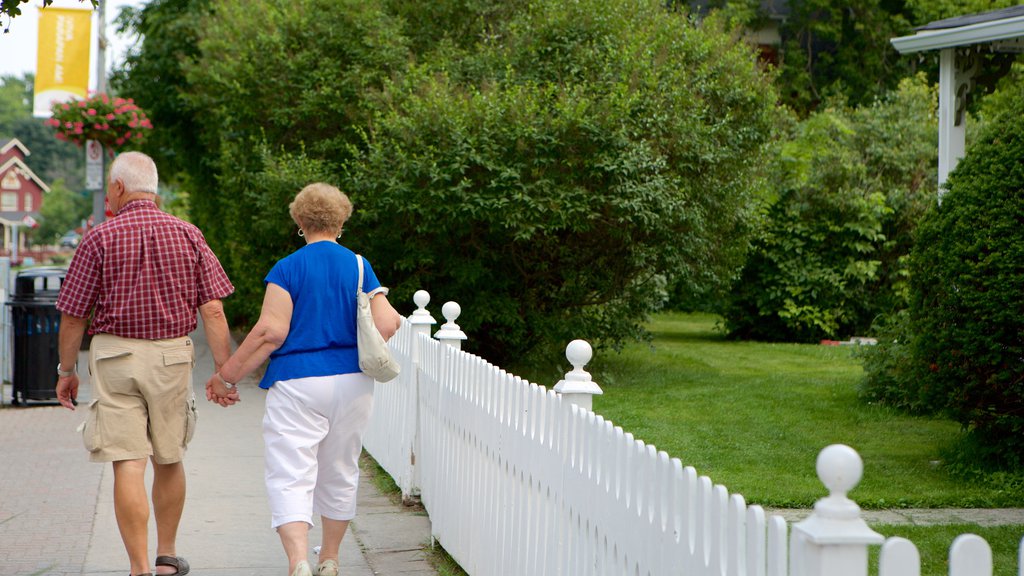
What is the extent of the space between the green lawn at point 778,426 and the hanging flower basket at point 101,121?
7977 millimetres

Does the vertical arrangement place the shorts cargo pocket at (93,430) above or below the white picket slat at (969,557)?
below

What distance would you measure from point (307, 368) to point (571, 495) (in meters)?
1.51

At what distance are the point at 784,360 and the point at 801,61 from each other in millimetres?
19237

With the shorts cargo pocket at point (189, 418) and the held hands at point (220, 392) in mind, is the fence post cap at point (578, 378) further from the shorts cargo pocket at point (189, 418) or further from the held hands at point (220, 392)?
the shorts cargo pocket at point (189, 418)

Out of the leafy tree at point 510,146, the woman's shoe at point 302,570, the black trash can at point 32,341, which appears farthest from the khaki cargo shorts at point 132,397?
the black trash can at point 32,341

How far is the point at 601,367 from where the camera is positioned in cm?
1408

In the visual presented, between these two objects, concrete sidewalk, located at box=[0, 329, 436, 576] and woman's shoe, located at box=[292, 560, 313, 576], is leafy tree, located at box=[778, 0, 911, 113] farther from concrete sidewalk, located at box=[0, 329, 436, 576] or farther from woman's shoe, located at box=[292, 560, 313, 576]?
woman's shoe, located at box=[292, 560, 313, 576]

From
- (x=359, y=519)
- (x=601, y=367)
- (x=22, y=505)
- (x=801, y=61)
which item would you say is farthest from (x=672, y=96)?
(x=801, y=61)

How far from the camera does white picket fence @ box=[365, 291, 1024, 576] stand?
2.23m

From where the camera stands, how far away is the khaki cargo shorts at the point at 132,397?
5047mm

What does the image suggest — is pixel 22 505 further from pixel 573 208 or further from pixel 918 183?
pixel 918 183

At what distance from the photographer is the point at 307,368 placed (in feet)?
16.3

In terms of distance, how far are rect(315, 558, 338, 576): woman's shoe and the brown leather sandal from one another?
652 mm

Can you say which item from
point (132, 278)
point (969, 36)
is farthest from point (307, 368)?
point (969, 36)
